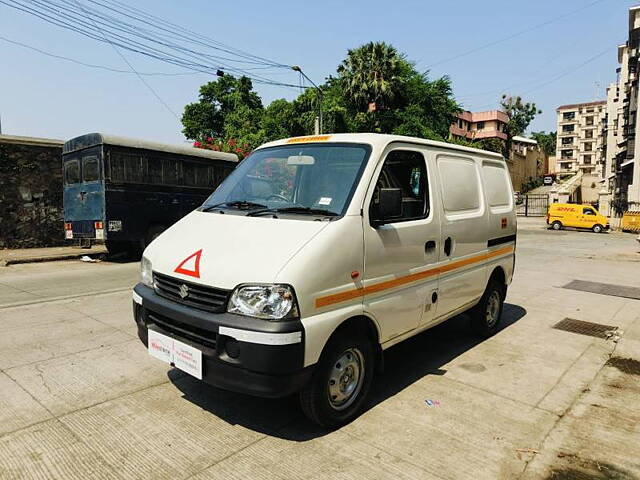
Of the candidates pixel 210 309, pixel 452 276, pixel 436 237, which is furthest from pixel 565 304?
pixel 210 309

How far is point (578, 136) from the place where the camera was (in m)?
87.2

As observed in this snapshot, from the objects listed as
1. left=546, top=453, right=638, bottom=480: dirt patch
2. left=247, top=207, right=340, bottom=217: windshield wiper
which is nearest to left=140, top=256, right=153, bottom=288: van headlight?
left=247, top=207, right=340, bottom=217: windshield wiper

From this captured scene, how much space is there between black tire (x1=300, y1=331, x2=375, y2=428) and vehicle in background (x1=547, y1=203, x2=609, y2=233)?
28.2m

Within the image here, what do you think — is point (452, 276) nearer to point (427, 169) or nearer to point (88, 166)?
point (427, 169)

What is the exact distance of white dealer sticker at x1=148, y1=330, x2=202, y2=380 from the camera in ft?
9.80

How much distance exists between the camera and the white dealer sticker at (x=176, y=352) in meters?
2.99

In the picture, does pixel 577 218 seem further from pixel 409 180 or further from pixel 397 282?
pixel 397 282

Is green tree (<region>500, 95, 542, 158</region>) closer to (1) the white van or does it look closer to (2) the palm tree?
(2) the palm tree

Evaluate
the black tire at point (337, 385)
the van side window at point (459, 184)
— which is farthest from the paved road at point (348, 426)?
the van side window at point (459, 184)

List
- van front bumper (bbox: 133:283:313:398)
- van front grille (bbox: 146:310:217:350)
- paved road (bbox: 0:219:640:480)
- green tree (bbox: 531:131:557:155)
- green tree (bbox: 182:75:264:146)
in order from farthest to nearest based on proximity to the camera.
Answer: green tree (bbox: 531:131:557:155), green tree (bbox: 182:75:264:146), van front grille (bbox: 146:310:217:350), paved road (bbox: 0:219:640:480), van front bumper (bbox: 133:283:313:398)

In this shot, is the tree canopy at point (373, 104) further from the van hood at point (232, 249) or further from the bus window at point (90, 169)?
the van hood at point (232, 249)

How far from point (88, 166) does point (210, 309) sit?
10.3m

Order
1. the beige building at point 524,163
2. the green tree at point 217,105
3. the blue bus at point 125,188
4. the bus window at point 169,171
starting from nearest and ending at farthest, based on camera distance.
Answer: the blue bus at point 125,188
the bus window at point 169,171
the green tree at point 217,105
the beige building at point 524,163

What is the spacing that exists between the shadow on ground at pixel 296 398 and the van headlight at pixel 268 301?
3.20 ft
